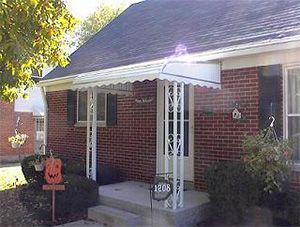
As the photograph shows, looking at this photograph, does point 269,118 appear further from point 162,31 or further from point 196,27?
point 162,31

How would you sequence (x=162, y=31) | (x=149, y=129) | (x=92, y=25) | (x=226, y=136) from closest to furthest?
1. (x=226, y=136)
2. (x=149, y=129)
3. (x=162, y=31)
4. (x=92, y=25)

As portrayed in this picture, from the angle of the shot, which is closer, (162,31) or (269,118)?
(269,118)

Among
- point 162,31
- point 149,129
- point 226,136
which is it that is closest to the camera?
point 226,136

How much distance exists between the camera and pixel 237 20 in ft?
27.6

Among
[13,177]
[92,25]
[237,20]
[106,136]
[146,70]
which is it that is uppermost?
[92,25]

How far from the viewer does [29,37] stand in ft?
19.9

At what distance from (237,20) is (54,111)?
6.95 meters

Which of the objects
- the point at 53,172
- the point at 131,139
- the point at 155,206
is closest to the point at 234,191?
the point at 155,206

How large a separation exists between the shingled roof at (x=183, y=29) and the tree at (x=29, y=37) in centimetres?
230

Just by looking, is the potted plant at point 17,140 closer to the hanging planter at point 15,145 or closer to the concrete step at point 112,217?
the hanging planter at point 15,145

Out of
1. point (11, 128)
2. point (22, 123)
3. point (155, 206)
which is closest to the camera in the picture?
point (155, 206)

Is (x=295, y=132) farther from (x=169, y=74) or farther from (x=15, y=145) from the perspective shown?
(x=15, y=145)

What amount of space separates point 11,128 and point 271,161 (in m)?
15.6

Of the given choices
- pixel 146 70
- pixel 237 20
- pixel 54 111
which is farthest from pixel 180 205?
pixel 54 111
